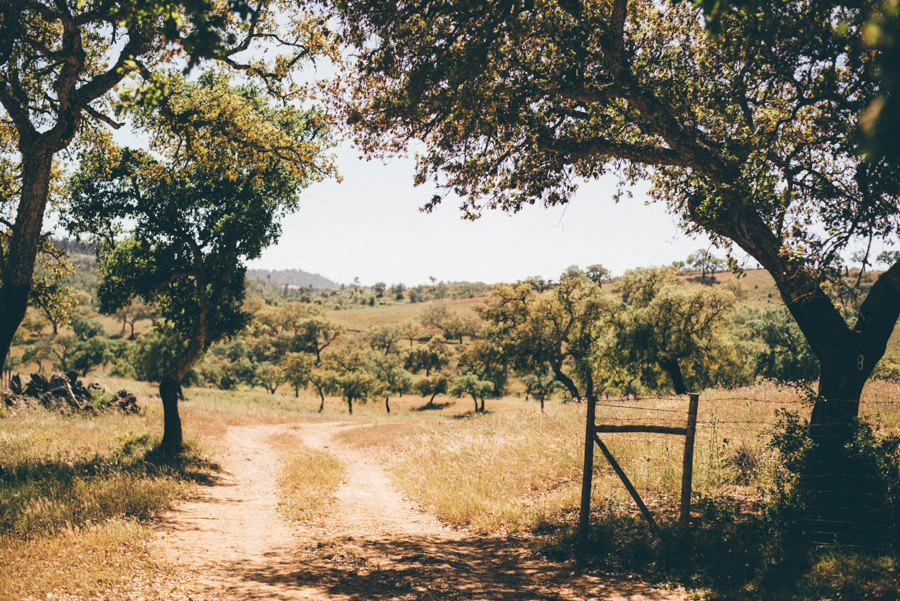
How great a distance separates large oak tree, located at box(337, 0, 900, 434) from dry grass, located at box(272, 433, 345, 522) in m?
7.24

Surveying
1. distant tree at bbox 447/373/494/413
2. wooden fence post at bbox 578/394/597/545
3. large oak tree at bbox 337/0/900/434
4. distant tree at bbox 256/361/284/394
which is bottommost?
distant tree at bbox 256/361/284/394

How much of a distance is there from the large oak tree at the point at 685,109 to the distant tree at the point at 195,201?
5.58 meters

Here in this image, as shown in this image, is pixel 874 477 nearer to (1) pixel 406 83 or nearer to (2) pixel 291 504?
(1) pixel 406 83

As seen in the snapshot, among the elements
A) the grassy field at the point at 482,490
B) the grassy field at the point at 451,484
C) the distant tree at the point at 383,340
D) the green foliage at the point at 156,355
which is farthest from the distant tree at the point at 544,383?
the grassy field at the point at 451,484

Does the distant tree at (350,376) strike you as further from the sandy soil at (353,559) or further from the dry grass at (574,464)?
the sandy soil at (353,559)

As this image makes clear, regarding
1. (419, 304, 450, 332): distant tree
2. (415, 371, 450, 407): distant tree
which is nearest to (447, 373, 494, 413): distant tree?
(415, 371, 450, 407): distant tree

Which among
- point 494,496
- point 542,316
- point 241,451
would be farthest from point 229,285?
point 542,316

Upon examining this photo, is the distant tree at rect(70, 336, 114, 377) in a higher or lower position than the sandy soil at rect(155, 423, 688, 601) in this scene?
lower

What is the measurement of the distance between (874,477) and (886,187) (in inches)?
157

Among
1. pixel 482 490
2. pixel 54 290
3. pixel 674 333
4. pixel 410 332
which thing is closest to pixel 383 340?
pixel 410 332

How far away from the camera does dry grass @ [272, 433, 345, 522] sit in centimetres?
1023

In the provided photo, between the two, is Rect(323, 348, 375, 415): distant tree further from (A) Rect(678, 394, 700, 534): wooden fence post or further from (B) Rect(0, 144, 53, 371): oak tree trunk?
(A) Rect(678, 394, 700, 534): wooden fence post

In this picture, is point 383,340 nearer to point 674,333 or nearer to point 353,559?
point 674,333

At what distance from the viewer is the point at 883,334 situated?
291 inches
